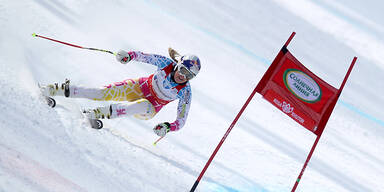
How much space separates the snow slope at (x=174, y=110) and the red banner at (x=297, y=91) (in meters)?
1.64

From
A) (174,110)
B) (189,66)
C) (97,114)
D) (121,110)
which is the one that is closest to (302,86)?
(189,66)

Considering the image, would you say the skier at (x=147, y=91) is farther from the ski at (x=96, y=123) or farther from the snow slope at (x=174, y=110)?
the snow slope at (x=174, y=110)

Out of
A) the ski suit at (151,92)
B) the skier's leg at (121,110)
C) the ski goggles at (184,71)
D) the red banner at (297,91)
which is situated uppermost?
the red banner at (297,91)

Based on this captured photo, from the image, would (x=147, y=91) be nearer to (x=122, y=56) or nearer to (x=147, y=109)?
(x=147, y=109)

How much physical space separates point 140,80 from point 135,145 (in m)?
0.95

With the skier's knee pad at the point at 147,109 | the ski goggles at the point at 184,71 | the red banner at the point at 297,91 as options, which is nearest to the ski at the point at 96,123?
the skier's knee pad at the point at 147,109

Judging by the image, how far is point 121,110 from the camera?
4.89 meters

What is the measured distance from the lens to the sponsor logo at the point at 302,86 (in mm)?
5176

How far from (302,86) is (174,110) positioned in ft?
10.7

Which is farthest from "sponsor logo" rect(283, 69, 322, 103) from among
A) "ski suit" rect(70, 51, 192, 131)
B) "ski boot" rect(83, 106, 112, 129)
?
"ski boot" rect(83, 106, 112, 129)

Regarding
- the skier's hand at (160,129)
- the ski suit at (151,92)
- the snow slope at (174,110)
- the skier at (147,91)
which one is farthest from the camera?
the ski suit at (151,92)

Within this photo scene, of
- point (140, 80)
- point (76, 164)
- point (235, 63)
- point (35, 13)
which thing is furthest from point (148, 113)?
point (235, 63)

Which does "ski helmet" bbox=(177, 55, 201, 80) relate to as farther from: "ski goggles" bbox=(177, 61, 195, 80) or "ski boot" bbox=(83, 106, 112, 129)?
"ski boot" bbox=(83, 106, 112, 129)

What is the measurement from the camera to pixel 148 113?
5219mm
